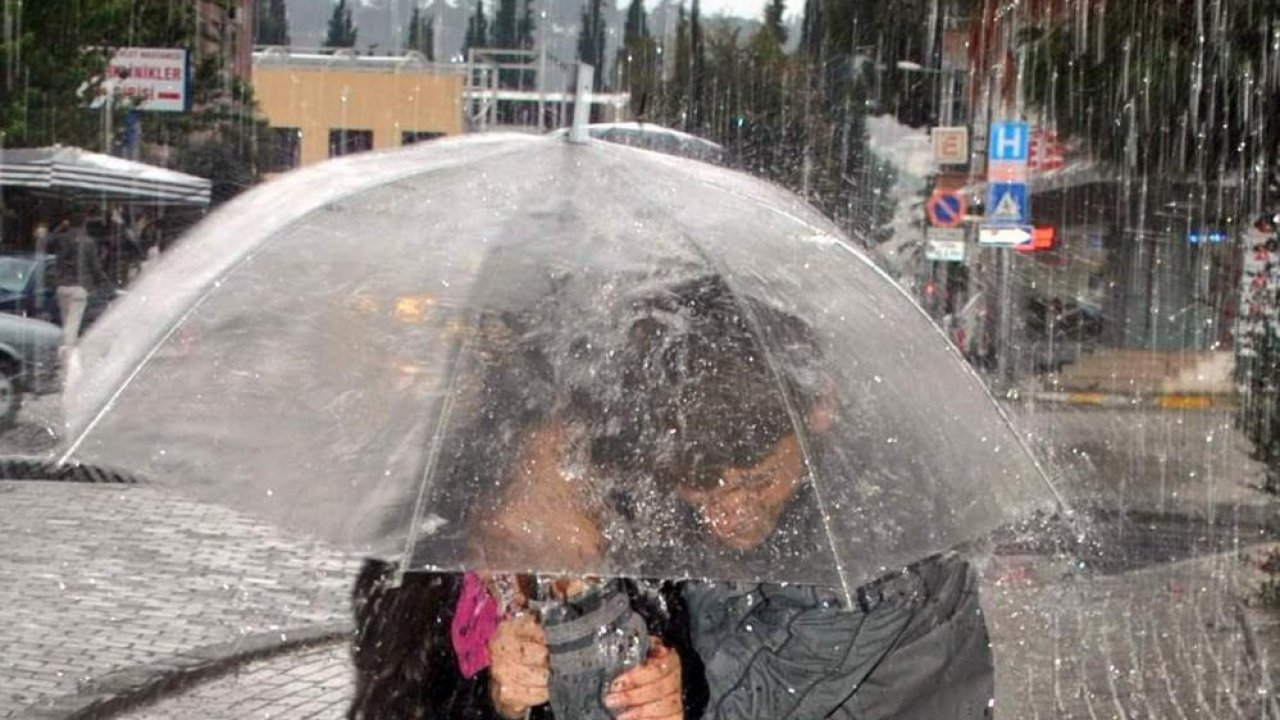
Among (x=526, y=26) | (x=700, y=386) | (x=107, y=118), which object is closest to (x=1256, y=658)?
(x=700, y=386)

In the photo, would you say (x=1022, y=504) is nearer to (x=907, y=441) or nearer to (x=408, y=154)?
(x=907, y=441)

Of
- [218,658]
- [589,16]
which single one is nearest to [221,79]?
[589,16]

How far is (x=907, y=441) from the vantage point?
300 cm

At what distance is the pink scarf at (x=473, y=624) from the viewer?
3217 mm

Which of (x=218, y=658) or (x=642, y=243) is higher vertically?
(x=642, y=243)

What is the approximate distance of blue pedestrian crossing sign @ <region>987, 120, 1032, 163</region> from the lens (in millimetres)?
15703

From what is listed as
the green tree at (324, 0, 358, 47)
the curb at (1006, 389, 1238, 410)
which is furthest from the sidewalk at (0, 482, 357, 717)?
the green tree at (324, 0, 358, 47)

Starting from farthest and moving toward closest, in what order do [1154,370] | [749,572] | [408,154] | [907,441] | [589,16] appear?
[589,16] < [1154,370] < [408,154] < [907,441] < [749,572]

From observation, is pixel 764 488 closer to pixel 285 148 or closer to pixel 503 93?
pixel 503 93

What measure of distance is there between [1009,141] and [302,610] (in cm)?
929

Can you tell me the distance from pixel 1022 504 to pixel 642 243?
87cm

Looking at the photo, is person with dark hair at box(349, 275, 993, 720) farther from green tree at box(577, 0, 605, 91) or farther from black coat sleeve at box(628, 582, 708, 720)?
green tree at box(577, 0, 605, 91)

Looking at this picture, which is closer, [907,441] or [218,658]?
[907,441]

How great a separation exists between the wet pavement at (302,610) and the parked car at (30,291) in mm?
5218
